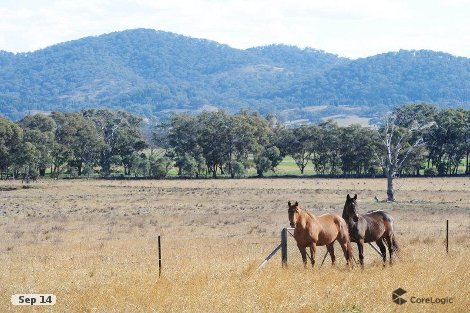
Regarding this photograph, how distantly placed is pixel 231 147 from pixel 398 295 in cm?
10408

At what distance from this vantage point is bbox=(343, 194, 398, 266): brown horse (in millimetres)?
16562

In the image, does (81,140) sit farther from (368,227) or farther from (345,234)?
(345,234)

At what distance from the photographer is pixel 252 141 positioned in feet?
384

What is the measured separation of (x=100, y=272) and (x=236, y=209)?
35.5 m

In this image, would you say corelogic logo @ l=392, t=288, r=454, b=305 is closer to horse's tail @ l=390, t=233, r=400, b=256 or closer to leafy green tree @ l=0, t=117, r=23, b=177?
horse's tail @ l=390, t=233, r=400, b=256

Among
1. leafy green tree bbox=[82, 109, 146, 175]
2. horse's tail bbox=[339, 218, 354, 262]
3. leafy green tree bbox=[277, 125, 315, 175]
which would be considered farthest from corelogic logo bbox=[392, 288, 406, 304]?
leafy green tree bbox=[277, 125, 315, 175]

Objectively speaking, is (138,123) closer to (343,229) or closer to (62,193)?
(62,193)

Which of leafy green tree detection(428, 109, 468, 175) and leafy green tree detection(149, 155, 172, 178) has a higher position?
leafy green tree detection(428, 109, 468, 175)

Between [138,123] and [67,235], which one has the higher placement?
[138,123]

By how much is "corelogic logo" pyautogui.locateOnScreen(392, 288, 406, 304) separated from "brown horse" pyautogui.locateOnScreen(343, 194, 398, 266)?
12.6 feet

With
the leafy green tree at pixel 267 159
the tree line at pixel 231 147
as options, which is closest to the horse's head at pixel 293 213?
the tree line at pixel 231 147

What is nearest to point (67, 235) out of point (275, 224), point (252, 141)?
point (275, 224)
